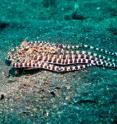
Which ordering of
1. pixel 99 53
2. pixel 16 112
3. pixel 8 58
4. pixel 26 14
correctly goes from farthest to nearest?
pixel 26 14
pixel 8 58
pixel 99 53
pixel 16 112

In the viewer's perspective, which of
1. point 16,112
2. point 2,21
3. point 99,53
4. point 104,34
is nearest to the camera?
point 16,112

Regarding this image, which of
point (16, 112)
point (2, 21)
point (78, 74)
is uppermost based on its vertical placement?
point (2, 21)

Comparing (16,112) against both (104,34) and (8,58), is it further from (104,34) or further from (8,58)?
(104,34)

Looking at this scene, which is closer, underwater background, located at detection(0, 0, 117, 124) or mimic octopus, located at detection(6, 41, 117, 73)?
underwater background, located at detection(0, 0, 117, 124)

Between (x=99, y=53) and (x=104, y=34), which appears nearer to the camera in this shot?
(x=99, y=53)

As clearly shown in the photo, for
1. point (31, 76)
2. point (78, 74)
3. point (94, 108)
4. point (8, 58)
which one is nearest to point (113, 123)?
point (94, 108)

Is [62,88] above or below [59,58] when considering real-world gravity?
below

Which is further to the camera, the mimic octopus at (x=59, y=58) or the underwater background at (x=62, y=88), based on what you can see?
the mimic octopus at (x=59, y=58)

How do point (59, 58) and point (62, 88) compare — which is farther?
point (59, 58)
